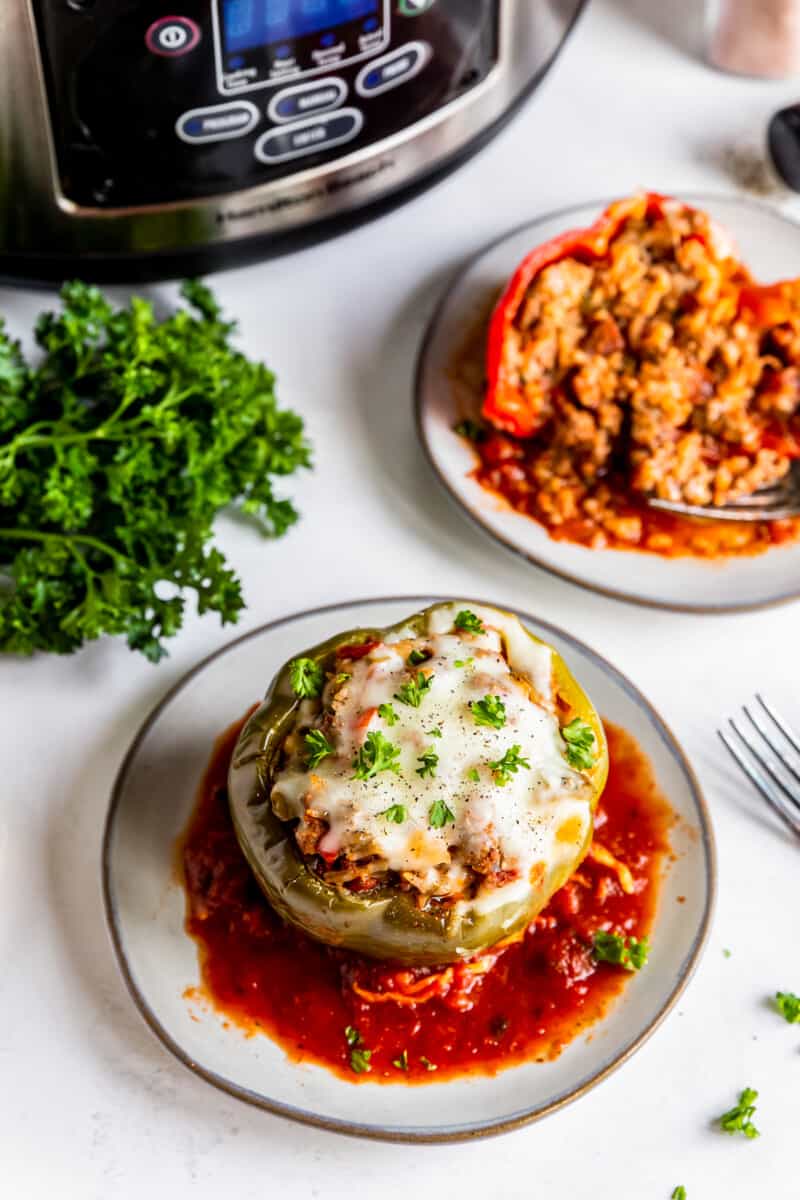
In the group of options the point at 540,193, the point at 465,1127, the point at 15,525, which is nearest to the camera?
the point at 465,1127

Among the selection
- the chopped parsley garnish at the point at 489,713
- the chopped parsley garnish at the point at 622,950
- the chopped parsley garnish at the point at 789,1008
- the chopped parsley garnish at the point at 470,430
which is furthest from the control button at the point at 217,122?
the chopped parsley garnish at the point at 789,1008

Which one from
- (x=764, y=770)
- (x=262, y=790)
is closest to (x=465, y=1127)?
(x=262, y=790)

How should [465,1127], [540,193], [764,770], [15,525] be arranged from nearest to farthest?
[465,1127], [764,770], [15,525], [540,193]

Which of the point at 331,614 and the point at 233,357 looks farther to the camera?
the point at 233,357

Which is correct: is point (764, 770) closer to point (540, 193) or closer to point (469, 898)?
point (469, 898)

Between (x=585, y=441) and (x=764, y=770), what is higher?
(x=585, y=441)
